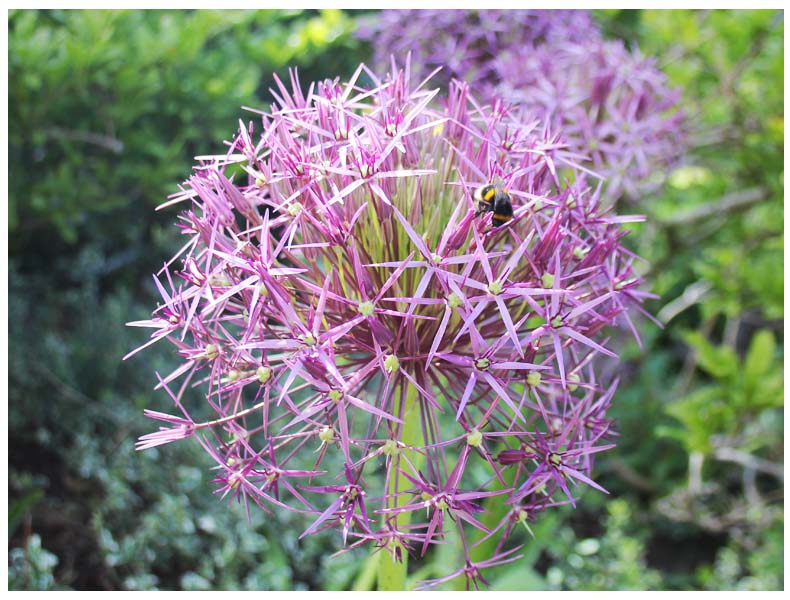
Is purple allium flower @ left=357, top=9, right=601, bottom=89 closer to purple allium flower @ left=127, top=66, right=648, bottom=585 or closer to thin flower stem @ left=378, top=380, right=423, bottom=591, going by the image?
purple allium flower @ left=127, top=66, right=648, bottom=585

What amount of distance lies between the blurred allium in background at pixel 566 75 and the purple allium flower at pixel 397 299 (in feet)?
2.05

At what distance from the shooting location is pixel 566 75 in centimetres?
170

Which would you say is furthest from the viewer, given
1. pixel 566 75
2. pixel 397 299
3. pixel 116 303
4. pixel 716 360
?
pixel 116 303

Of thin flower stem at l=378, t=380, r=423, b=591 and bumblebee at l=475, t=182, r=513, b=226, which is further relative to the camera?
thin flower stem at l=378, t=380, r=423, b=591

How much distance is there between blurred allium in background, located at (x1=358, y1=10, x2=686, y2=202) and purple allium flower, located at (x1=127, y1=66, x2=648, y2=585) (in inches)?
24.6

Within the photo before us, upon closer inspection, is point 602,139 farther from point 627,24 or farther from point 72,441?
point 72,441

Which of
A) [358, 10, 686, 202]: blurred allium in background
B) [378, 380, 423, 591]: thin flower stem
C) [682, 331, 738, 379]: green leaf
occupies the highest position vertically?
[358, 10, 686, 202]: blurred allium in background

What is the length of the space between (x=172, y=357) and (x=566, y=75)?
1.59m

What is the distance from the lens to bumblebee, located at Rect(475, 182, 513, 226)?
2.73 feet

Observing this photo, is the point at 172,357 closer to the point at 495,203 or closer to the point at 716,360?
the point at 716,360

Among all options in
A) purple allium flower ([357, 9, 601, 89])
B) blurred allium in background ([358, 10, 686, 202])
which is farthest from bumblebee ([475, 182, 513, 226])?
purple allium flower ([357, 9, 601, 89])

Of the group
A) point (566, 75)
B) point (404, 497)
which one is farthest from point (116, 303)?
point (404, 497)

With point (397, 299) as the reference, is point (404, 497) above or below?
below

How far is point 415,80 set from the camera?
169 cm
